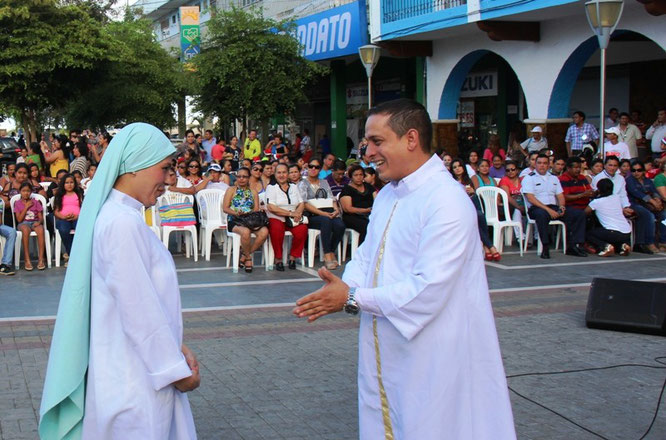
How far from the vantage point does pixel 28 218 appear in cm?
1177

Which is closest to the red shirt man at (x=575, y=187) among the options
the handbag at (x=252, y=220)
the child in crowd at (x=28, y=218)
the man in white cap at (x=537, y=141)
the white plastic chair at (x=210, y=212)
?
the man in white cap at (x=537, y=141)

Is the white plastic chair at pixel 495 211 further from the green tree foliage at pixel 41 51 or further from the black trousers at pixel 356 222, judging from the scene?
the green tree foliage at pixel 41 51

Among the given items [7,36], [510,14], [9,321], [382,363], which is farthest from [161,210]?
[7,36]

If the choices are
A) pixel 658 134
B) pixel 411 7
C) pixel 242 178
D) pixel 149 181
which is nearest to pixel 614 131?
pixel 658 134

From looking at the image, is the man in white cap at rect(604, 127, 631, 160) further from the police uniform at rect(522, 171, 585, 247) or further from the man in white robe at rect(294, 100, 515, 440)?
the man in white robe at rect(294, 100, 515, 440)

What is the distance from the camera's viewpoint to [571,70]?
17453 millimetres

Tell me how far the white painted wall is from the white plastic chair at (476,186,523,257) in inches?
183

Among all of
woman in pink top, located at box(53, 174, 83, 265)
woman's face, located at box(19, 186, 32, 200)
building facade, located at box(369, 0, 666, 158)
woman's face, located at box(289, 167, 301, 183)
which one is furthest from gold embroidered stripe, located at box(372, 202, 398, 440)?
building facade, located at box(369, 0, 666, 158)

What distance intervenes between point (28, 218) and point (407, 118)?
31.6 ft

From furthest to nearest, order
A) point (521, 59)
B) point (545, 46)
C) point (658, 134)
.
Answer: point (521, 59), point (545, 46), point (658, 134)

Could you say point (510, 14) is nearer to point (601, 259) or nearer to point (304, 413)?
point (601, 259)

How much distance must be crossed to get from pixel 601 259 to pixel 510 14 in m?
6.67

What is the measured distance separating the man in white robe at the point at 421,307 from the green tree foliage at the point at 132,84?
25.4 meters

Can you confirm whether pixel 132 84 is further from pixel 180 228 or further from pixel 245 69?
pixel 180 228
